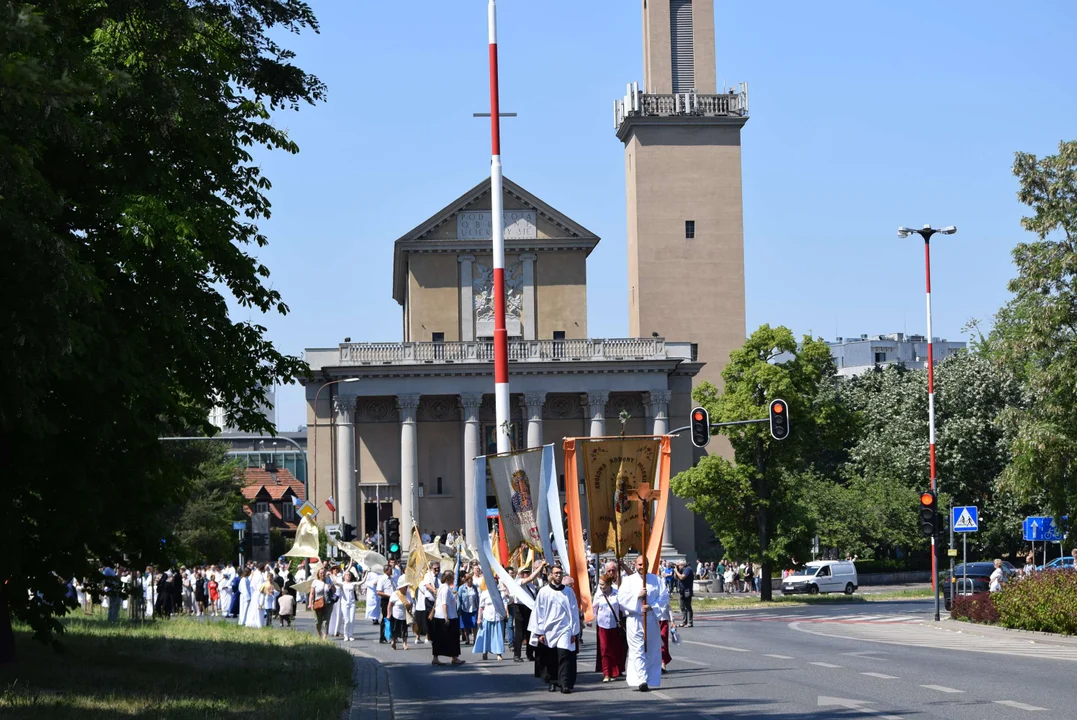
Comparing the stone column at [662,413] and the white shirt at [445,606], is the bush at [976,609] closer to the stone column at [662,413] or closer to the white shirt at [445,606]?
the white shirt at [445,606]

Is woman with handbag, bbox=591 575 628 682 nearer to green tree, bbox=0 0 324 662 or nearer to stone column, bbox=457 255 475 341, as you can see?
green tree, bbox=0 0 324 662

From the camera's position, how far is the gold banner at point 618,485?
20.6 m

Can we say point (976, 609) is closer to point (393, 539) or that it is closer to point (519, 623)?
point (519, 623)

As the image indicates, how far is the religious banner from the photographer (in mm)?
21406

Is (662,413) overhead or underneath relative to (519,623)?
overhead

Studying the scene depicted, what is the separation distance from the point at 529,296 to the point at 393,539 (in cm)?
4164

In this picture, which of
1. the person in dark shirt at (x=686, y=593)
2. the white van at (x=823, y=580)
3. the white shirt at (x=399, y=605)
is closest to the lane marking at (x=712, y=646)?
the white shirt at (x=399, y=605)

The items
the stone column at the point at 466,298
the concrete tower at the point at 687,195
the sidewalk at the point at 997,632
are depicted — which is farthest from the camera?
the concrete tower at the point at 687,195

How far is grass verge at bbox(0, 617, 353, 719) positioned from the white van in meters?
38.1

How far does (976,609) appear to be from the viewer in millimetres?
36688

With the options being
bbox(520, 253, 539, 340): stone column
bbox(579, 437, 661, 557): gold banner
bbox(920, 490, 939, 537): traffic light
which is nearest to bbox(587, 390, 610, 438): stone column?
bbox(520, 253, 539, 340): stone column

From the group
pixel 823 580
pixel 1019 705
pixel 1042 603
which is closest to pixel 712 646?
pixel 1042 603

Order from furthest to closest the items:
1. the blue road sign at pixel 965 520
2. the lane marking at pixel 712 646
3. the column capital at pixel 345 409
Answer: the column capital at pixel 345 409, the blue road sign at pixel 965 520, the lane marking at pixel 712 646

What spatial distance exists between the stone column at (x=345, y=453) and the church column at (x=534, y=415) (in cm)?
932
